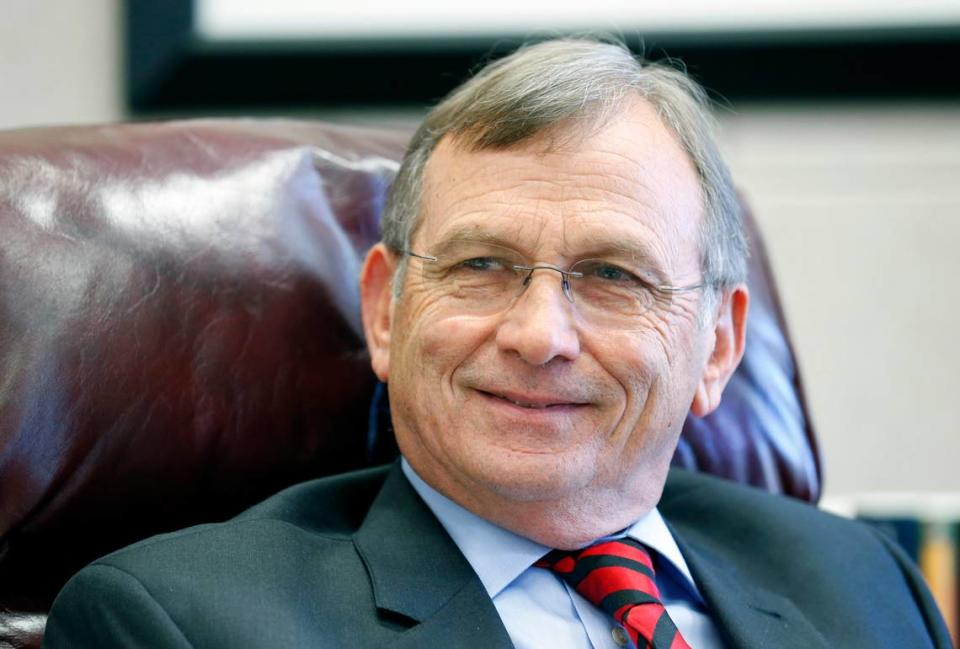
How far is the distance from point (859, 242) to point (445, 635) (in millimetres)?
1765

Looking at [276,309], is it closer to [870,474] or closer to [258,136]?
[258,136]

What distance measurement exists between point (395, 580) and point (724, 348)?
22.8 inches

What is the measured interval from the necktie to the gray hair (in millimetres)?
363

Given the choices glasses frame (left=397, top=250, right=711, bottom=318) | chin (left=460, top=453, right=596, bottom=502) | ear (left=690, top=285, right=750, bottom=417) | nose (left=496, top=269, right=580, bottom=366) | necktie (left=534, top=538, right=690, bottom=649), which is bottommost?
necktie (left=534, top=538, right=690, bottom=649)

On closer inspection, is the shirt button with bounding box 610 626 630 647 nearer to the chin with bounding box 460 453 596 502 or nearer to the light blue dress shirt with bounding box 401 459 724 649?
the light blue dress shirt with bounding box 401 459 724 649

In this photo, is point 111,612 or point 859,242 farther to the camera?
point 859,242

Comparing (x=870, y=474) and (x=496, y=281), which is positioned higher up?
(x=496, y=281)

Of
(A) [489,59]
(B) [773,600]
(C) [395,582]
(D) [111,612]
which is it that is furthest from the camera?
(A) [489,59]

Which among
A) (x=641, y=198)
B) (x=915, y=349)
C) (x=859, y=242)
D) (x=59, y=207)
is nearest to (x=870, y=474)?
(x=915, y=349)

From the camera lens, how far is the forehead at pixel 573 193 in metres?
1.35

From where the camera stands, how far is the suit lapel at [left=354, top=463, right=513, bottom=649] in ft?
4.04

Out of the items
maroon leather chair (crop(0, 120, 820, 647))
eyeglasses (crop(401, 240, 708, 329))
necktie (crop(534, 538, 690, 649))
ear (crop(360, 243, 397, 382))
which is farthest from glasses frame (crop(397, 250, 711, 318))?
necktie (crop(534, 538, 690, 649))

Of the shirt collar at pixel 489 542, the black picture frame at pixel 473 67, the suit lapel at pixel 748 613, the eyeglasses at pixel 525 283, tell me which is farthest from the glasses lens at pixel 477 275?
the black picture frame at pixel 473 67

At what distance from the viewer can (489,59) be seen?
260cm
